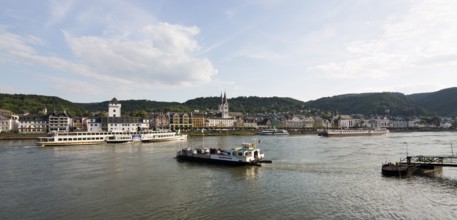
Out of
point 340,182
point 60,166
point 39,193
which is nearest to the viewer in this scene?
point 39,193

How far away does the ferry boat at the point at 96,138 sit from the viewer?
8034 centimetres

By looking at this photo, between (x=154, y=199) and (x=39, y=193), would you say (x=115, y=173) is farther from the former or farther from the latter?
(x=154, y=199)

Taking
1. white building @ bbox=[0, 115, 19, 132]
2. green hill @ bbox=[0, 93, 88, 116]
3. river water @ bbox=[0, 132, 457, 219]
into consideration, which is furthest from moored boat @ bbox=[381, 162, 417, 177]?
green hill @ bbox=[0, 93, 88, 116]

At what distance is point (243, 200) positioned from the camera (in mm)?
27750

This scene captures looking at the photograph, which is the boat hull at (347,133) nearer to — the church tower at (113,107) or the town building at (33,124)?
the church tower at (113,107)

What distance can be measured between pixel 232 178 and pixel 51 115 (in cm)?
11246

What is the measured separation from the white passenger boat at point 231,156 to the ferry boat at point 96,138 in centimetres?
4328

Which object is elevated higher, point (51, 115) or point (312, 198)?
point (51, 115)

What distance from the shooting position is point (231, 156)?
46.4 meters

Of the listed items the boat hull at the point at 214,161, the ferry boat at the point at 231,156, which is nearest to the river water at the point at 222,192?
the boat hull at the point at 214,161

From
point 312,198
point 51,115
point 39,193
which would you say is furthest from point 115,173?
point 51,115

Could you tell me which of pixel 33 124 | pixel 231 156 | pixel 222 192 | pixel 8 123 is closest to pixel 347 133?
pixel 231 156

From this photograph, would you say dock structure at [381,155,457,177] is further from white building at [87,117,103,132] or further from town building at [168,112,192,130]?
town building at [168,112,192,130]

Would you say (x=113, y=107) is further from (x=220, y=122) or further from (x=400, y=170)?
(x=400, y=170)
